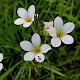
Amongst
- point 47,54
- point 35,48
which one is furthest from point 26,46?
point 47,54

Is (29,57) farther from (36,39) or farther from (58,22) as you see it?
(58,22)

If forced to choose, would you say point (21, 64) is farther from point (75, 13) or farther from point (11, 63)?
point (75, 13)

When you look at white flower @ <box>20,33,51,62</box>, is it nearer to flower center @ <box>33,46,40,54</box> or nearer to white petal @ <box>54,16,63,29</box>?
flower center @ <box>33,46,40,54</box>

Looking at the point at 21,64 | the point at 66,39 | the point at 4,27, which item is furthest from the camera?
the point at 4,27

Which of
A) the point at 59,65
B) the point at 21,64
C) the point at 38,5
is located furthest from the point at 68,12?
the point at 21,64

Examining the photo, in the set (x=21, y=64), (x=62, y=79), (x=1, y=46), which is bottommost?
(x=62, y=79)

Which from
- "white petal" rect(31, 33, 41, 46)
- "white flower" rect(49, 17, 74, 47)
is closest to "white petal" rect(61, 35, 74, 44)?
"white flower" rect(49, 17, 74, 47)
